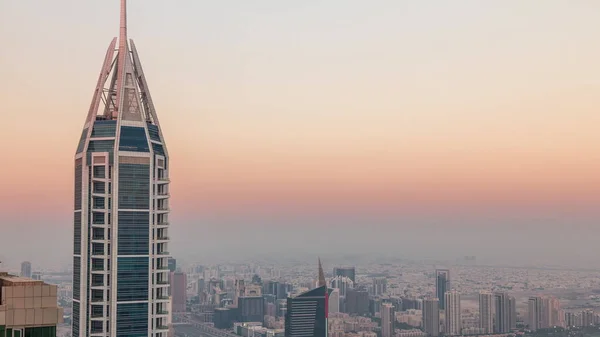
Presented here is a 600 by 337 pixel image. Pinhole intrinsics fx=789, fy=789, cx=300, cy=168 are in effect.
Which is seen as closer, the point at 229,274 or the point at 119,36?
the point at 119,36

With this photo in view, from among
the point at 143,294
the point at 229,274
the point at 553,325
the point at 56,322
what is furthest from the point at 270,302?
the point at 56,322

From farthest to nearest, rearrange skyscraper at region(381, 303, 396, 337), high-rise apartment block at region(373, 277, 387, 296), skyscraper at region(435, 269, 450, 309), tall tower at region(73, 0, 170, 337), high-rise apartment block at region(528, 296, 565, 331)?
skyscraper at region(381, 303, 396, 337)
high-rise apartment block at region(373, 277, 387, 296)
skyscraper at region(435, 269, 450, 309)
high-rise apartment block at region(528, 296, 565, 331)
tall tower at region(73, 0, 170, 337)

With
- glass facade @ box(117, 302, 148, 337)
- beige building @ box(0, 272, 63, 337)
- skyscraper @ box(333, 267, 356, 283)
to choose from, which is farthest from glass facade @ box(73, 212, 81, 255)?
skyscraper @ box(333, 267, 356, 283)

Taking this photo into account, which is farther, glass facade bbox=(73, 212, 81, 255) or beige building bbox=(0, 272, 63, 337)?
glass facade bbox=(73, 212, 81, 255)

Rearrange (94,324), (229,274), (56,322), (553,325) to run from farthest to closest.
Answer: (553,325), (229,274), (94,324), (56,322)

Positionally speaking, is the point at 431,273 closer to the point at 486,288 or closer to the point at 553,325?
the point at 486,288

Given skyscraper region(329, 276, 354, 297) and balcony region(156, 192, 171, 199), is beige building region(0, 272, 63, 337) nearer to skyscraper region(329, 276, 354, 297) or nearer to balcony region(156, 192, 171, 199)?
balcony region(156, 192, 171, 199)

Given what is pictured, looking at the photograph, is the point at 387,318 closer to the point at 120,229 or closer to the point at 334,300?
the point at 334,300
